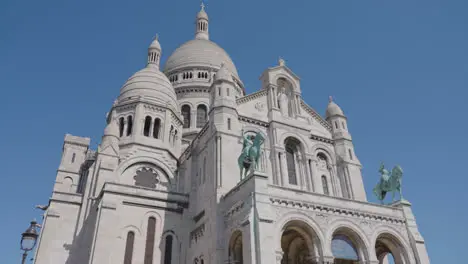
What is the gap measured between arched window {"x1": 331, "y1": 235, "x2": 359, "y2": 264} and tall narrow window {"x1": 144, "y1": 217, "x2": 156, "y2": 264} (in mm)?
13069

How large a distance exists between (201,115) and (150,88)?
9838 millimetres

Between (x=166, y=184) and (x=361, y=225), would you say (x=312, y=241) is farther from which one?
(x=166, y=184)

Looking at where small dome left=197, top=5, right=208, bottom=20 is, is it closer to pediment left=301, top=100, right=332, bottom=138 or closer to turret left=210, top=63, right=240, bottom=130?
turret left=210, top=63, right=240, bottom=130

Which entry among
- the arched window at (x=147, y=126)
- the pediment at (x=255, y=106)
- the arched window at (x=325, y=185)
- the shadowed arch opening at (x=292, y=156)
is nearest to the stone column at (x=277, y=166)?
the shadowed arch opening at (x=292, y=156)

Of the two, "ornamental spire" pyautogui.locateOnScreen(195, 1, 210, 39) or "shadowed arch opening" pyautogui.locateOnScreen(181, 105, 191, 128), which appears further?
"ornamental spire" pyautogui.locateOnScreen(195, 1, 210, 39)

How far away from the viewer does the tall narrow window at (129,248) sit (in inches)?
1048

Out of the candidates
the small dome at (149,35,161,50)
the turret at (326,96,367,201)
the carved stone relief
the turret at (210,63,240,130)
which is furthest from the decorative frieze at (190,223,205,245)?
the small dome at (149,35,161,50)

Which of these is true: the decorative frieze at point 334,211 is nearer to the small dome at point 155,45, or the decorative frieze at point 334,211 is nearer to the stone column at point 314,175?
the stone column at point 314,175

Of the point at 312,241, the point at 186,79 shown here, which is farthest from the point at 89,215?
the point at 186,79

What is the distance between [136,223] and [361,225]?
15.9 m

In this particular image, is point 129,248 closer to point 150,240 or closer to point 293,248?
point 150,240

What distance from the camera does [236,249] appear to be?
23109 mm

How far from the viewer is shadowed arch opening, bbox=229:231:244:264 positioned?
2269 cm

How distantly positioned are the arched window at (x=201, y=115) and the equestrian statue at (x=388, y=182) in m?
24.1
